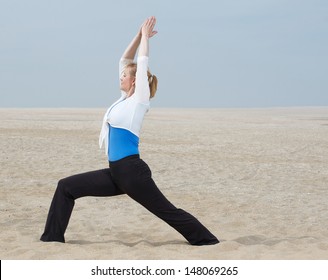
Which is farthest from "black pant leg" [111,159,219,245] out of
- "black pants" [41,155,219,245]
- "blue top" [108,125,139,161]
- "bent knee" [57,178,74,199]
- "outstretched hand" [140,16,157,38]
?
"outstretched hand" [140,16,157,38]

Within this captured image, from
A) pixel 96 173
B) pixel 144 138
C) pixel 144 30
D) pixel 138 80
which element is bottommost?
pixel 144 138

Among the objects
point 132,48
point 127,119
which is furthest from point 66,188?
point 132,48

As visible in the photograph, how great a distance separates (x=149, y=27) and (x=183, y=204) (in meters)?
4.78

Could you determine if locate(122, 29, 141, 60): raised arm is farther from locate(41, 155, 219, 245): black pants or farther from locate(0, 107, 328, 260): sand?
locate(0, 107, 328, 260): sand

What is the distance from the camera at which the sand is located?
6125 millimetres

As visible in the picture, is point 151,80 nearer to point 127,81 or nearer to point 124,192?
point 127,81

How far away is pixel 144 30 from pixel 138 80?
1.75ft

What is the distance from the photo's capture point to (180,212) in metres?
6.00

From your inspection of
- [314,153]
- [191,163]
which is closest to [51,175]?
[191,163]

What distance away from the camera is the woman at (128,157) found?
18.2 ft

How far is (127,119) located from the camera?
18.2 ft

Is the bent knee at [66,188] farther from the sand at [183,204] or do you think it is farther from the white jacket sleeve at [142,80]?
the white jacket sleeve at [142,80]

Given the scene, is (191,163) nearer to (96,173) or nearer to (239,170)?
(239,170)

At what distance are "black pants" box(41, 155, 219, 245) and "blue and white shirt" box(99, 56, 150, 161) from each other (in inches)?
4.6
